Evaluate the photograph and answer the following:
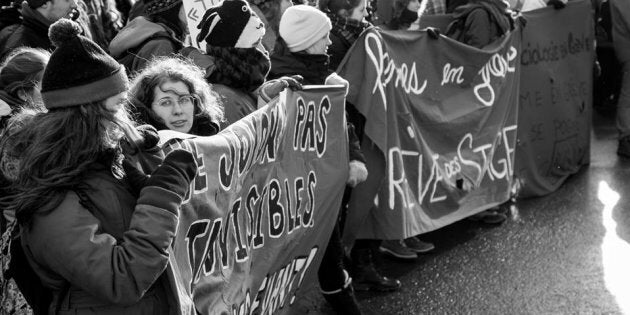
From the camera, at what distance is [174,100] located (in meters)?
3.73

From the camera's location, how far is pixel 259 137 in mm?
3812

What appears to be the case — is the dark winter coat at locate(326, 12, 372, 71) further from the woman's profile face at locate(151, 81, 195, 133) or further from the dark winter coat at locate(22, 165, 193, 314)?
the dark winter coat at locate(22, 165, 193, 314)

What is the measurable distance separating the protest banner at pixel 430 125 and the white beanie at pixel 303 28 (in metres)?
0.53

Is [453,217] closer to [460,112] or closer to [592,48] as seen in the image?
[460,112]

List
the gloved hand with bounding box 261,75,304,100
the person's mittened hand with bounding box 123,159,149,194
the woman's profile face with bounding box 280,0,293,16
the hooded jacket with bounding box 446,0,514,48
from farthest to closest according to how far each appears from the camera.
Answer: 1. the hooded jacket with bounding box 446,0,514,48
2. the woman's profile face with bounding box 280,0,293,16
3. the gloved hand with bounding box 261,75,304,100
4. the person's mittened hand with bounding box 123,159,149,194

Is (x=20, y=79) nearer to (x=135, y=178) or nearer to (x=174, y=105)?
(x=174, y=105)

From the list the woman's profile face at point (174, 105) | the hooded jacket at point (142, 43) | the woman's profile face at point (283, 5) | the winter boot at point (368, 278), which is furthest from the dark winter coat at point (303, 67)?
the woman's profile face at point (283, 5)

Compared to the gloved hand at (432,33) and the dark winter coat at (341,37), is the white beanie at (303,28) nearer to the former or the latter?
the dark winter coat at (341,37)

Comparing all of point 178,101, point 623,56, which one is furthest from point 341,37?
point 623,56

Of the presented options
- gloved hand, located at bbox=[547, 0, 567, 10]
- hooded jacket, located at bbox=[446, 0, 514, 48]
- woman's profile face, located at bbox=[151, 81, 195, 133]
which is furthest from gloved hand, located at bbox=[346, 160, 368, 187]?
gloved hand, located at bbox=[547, 0, 567, 10]

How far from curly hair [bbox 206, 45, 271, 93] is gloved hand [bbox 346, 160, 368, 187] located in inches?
34.0

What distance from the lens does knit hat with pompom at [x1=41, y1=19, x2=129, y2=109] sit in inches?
104

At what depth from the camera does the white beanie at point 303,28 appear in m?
5.02

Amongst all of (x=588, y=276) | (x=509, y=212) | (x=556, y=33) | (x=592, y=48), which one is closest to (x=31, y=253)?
(x=588, y=276)
